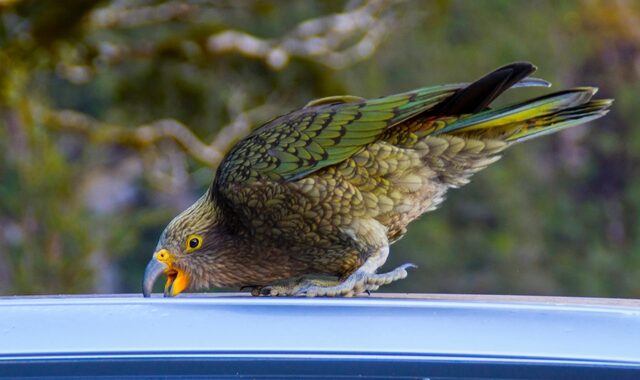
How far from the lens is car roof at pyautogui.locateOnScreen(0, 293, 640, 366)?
1830mm

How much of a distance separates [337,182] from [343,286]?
0.37 meters

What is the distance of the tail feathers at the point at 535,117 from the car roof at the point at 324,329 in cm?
103

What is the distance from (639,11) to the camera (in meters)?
18.2

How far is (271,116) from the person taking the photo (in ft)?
44.2

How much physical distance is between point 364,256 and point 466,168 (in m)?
0.41

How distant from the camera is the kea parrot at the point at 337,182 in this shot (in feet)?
10.0

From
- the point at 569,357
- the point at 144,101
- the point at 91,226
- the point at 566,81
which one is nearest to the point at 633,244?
the point at 566,81

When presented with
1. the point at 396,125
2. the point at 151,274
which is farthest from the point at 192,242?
the point at 396,125

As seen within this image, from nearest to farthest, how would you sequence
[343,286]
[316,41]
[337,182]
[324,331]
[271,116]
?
[324,331] → [343,286] → [337,182] → [316,41] → [271,116]

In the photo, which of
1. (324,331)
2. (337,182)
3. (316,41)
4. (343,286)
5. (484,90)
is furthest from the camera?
(316,41)

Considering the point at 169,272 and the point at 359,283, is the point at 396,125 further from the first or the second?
the point at 169,272

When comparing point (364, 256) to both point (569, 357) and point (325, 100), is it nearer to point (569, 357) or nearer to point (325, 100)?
point (325, 100)

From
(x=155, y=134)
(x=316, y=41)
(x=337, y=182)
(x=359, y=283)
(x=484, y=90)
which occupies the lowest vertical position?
(x=155, y=134)

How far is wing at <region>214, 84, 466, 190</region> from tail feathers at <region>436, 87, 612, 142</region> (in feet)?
0.38
